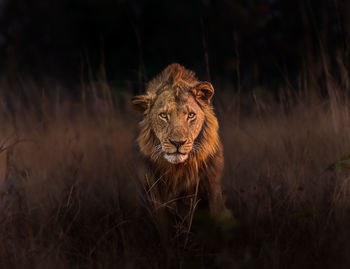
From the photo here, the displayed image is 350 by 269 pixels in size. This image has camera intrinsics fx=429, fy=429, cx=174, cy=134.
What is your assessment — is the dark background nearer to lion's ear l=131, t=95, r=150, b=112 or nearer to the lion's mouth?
lion's ear l=131, t=95, r=150, b=112

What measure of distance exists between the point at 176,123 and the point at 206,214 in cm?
58

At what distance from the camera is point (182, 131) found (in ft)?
8.36

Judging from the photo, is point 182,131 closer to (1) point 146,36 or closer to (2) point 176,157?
(2) point 176,157

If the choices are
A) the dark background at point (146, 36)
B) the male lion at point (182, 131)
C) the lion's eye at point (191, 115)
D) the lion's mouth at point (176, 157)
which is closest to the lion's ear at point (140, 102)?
the male lion at point (182, 131)

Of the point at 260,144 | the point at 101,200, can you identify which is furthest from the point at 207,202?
the point at 260,144

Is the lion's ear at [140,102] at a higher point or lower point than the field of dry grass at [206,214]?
higher

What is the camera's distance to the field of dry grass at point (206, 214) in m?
2.33

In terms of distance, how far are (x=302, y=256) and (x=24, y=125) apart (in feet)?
12.8

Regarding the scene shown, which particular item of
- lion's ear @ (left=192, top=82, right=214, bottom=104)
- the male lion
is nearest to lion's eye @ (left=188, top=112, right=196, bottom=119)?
the male lion

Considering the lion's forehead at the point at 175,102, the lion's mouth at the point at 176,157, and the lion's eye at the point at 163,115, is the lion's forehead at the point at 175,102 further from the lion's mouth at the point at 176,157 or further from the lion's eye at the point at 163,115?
the lion's mouth at the point at 176,157

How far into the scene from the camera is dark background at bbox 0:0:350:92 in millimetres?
8164

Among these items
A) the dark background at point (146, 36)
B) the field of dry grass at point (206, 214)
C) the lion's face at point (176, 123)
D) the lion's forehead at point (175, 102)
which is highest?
the dark background at point (146, 36)

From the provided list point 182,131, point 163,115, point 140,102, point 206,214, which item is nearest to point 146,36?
point 140,102

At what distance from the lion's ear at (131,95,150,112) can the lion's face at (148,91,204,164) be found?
0.07 m
